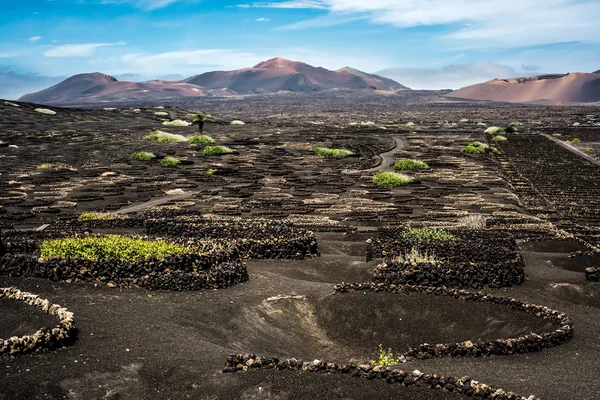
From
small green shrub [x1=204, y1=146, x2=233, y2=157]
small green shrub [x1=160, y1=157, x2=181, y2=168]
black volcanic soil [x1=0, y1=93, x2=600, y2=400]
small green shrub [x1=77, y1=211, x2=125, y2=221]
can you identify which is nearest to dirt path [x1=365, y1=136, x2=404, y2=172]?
black volcanic soil [x1=0, y1=93, x2=600, y2=400]

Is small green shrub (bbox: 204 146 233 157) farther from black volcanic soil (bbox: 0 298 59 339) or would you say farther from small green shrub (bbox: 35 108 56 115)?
black volcanic soil (bbox: 0 298 59 339)

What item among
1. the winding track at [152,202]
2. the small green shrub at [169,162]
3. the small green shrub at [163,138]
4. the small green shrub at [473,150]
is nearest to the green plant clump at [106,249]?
the winding track at [152,202]

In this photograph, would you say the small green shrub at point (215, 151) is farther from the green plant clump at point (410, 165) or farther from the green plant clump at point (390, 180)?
the green plant clump at point (390, 180)

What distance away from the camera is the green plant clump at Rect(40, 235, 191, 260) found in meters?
21.5

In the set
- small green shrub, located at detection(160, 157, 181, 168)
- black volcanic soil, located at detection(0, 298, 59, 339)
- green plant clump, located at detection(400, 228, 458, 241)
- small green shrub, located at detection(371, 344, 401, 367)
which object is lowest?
small green shrub, located at detection(371, 344, 401, 367)

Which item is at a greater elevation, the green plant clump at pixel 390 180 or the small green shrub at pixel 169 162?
the small green shrub at pixel 169 162

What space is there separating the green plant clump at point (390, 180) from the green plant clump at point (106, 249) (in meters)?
33.0

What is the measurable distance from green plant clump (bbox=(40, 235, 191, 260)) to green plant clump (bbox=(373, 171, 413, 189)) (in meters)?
33.0

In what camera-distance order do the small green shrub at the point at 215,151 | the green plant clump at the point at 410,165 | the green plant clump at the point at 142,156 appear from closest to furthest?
the green plant clump at the point at 410,165 < the green plant clump at the point at 142,156 < the small green shrub at the point at 215,151

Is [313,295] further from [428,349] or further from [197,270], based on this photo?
[428,349]

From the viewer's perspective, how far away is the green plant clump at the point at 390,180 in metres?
54.3

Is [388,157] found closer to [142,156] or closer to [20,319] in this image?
[142,156]

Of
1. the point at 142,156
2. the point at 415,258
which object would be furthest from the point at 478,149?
the point at 415,258

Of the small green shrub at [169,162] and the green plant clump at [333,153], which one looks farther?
the green plant clump at [333,153]
